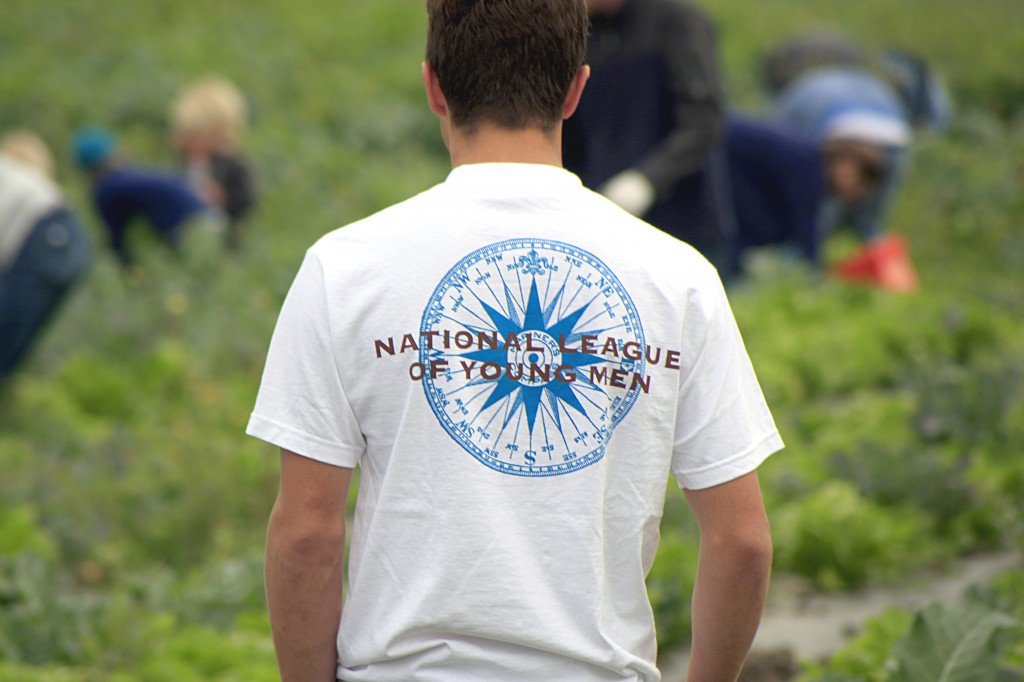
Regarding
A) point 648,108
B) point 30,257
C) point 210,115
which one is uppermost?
point 210,115

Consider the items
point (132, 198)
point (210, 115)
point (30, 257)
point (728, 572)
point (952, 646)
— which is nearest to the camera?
point (728, 572)

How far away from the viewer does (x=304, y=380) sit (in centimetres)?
182

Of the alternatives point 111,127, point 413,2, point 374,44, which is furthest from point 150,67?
point 413,2

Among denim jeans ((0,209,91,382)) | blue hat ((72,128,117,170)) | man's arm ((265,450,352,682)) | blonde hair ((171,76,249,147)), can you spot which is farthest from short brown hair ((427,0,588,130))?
blonde hair ((171,76,249,147))

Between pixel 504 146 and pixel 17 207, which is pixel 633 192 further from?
pixel 17 207

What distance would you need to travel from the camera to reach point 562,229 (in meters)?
1.84

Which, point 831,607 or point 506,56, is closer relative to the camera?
point 506,56

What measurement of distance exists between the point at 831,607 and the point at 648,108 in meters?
2.11

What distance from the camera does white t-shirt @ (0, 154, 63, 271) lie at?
21.4 ft

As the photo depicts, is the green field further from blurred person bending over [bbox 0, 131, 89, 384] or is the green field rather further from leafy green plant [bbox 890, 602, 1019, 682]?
blurred person bending over [bbox 0, 131, 89, 384]

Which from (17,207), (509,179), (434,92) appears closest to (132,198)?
(17,207)

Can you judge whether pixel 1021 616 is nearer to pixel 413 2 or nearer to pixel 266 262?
pixel 266 262

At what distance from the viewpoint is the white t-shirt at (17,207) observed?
6.53 metres

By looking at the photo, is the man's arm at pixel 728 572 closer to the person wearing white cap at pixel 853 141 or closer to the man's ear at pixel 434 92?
the man's ear at pixel 434 92
